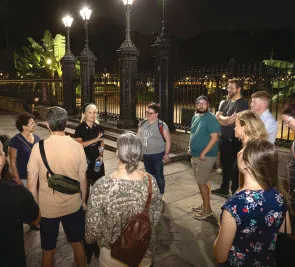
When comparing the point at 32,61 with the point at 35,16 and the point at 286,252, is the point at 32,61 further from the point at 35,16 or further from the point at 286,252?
the point at 286,252

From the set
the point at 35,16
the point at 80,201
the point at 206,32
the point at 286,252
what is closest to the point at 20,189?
the point at 80,201

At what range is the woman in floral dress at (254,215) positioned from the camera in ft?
6.84

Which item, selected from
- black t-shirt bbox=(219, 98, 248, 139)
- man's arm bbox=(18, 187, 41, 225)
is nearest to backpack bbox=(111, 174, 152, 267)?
man's arm bbox=(18, 187, 41, 225)

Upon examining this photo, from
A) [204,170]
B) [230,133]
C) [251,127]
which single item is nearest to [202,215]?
[204,170]

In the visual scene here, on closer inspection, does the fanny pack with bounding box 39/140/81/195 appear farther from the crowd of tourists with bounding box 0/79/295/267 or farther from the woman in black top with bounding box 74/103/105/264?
the woman in black top with bounding box 74/103/105/264

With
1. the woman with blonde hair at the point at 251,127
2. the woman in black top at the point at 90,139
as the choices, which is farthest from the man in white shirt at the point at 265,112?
the woman in black top at the point at 90,139

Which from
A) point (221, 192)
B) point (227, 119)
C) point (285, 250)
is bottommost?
point (221, 192)

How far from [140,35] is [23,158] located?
150 feet

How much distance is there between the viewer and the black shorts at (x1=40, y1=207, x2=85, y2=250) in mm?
3213

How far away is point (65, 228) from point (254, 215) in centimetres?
213

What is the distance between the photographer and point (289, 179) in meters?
3.50

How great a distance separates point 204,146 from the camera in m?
4.96

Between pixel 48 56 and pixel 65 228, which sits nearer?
pixel 65 228

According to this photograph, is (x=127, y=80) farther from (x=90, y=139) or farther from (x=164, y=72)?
(x=90, y=139)
